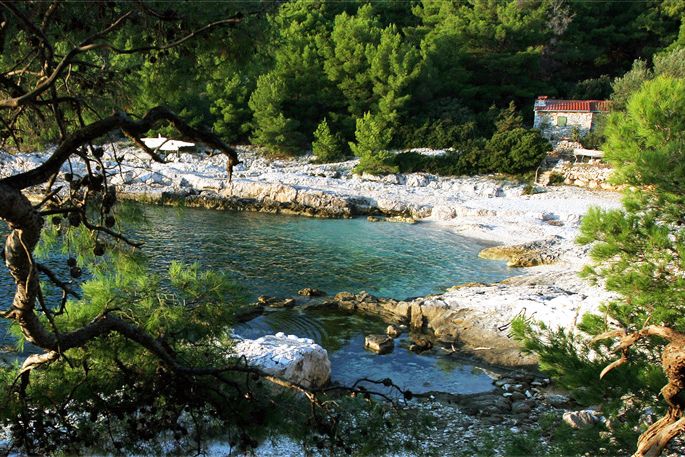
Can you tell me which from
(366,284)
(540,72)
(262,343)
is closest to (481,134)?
(540,72)

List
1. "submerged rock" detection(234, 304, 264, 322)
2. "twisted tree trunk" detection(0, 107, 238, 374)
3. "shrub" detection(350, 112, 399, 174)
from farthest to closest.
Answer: "shrub" detection(350, 112, 399, 174) < "submerged rock" detection(234, 304, 264, 322) < "twisted tree trunk" detection(0, 107, 238, 374)

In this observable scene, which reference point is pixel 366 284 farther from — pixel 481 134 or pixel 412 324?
pixel 481 134

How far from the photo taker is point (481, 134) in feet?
113

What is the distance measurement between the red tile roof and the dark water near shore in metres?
15.4

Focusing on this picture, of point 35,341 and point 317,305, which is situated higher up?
point 35,341

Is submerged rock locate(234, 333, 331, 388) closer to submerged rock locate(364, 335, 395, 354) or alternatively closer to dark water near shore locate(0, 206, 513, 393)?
dark water near shore locate(0, 206, 513, 393)

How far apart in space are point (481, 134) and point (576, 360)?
101ft

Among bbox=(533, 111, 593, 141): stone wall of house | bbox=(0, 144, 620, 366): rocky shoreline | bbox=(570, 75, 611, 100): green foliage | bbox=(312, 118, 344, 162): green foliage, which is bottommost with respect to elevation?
bbox=(0, 144, 620, 366): rocky shoreline

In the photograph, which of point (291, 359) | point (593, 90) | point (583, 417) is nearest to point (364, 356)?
point (291, 359)

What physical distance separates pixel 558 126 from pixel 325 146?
524 inches

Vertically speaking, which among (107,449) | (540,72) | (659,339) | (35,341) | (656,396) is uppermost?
(540,72)

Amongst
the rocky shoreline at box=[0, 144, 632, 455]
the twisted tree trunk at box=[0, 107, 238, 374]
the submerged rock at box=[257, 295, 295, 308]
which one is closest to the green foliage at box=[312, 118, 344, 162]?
the rocky shoreline at box=[0, 144, 632, 455]

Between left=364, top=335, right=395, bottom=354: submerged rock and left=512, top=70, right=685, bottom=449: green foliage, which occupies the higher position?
left=512, top=70, right=685, bottom=449: green foliage

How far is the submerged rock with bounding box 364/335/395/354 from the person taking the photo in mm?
11375
